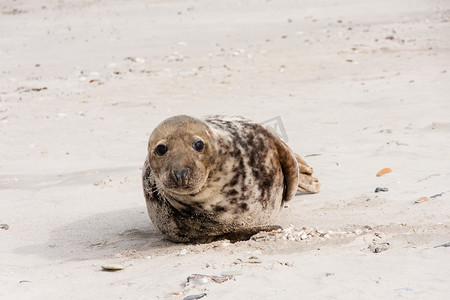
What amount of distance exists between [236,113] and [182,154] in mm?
5412

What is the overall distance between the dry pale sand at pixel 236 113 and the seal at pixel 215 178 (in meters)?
0.18

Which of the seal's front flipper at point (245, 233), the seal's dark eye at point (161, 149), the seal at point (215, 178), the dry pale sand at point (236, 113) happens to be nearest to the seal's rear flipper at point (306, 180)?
the dry pale sand at point (236, 113)

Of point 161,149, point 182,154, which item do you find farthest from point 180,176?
point 161,149

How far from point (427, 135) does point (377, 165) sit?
3.58ft

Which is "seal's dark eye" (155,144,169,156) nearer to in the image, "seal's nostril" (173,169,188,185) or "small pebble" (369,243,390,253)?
"seal's nostril" (173,169,188,185)

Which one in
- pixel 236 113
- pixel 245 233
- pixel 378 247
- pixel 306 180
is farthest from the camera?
pixel 236 113

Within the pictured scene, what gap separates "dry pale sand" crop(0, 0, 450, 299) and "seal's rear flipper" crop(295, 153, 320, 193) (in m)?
0.13

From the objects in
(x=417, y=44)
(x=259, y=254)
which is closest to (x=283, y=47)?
(x=417, y=44)

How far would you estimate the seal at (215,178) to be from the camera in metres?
3.86

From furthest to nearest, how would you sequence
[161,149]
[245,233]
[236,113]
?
[236,113]
[245,233]
[161,149]

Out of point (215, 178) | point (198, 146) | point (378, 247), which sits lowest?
point (378, 247)

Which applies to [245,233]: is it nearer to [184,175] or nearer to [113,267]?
[184,175]

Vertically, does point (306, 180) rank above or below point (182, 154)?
below

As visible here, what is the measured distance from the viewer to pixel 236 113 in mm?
9180
